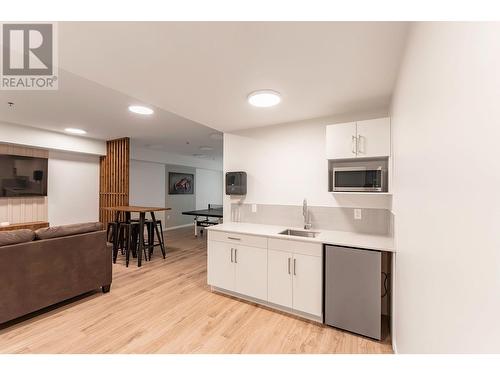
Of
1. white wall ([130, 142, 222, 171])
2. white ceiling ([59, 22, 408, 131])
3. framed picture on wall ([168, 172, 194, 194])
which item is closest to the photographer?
white ceiling ([59, 22, 408, 131])

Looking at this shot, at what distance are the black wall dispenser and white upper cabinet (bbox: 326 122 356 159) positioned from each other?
1263mm

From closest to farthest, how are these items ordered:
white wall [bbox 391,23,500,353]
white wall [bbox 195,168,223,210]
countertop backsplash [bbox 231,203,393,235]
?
white wall [bbox 391,23,500,353] → countertop backsplash [bbox 231,203,393,235] → white wall [bbox 195,168,223,210]

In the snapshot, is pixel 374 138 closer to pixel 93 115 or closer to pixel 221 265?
pixel 221 265

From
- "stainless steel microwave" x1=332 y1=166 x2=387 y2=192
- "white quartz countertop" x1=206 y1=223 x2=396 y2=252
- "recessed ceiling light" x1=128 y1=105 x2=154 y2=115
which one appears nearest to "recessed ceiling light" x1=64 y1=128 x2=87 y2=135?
"recessed ceiling light" x1=128 y1=105 x2=154 y2=115

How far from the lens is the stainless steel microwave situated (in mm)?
2199

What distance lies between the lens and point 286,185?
10.0ft

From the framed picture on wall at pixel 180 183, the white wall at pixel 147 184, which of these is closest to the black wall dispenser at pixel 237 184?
the white wall at pixel 147 184

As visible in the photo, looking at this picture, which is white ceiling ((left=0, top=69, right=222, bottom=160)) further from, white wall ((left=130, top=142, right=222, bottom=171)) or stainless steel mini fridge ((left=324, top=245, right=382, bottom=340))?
stainless steel mini fridge ((left=324, top=245, right=382, bottom=340))

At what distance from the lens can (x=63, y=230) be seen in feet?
8.18

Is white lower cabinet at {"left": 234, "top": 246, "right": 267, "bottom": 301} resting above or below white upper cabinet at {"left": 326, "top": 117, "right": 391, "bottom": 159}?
below

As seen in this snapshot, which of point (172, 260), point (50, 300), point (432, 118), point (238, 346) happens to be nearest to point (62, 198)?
point (172, 260)

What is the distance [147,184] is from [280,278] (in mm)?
5683

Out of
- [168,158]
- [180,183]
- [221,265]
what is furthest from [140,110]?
[180,183]

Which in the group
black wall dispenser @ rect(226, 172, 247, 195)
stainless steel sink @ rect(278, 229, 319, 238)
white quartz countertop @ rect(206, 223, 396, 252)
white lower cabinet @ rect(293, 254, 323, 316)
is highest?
black wall dispenser @ rect(226, 172, 247, 195)
